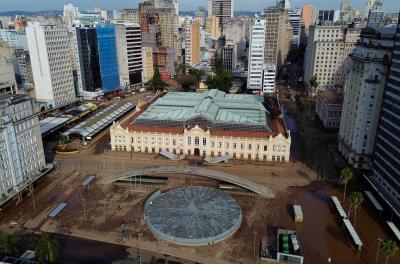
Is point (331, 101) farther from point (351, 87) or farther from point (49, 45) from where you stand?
point (49, 45)

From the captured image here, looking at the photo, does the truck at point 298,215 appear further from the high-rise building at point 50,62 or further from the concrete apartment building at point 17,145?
the high-rise building at point 50,62

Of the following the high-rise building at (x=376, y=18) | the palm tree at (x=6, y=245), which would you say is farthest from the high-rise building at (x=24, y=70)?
the high-rise building at (x=376, y=18)

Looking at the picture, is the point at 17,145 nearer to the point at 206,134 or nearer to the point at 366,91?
the point at 206,134

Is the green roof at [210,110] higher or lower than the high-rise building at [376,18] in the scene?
lower

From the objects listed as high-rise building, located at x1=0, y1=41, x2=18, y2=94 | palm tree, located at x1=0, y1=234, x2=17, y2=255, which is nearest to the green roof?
high-rise building, located at x1=0, y1=41, x2=18, y2=94

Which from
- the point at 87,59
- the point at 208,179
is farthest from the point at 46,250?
the point at 87,59

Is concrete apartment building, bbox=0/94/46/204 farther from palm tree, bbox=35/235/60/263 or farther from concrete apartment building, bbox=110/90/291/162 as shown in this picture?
concrete apartment building, bbox=110/90/291/162
